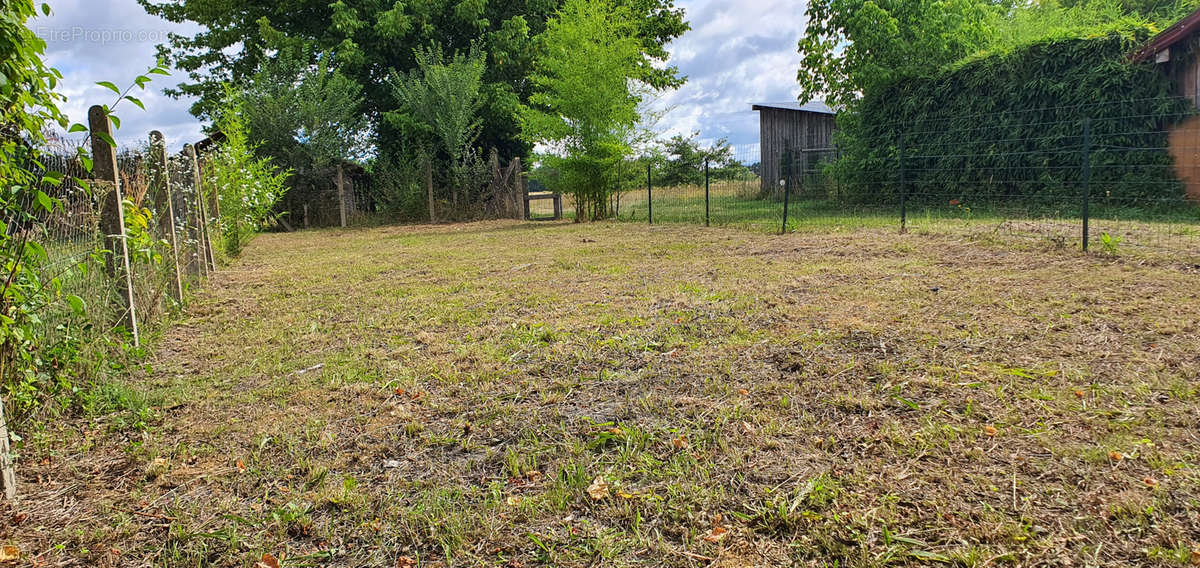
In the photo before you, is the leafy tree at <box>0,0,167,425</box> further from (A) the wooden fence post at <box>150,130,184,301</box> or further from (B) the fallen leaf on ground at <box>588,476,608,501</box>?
(A) the wooden fence post at <box>150,130,184,301</box>

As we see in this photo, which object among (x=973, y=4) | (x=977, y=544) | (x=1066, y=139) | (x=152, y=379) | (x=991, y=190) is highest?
(x=973, y=4)

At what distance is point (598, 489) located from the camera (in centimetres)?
230

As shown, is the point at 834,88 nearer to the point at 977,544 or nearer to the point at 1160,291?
the point at 1160,291

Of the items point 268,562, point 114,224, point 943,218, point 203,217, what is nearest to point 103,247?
point 114,224

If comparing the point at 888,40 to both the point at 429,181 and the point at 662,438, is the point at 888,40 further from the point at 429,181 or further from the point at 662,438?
the point at 662,438

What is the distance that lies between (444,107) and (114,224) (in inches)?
488

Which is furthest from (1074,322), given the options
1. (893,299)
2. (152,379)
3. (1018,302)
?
(152,379)

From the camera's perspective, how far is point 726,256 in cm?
768

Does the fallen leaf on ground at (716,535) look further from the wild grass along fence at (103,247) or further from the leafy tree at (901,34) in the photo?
the leafy tree at (901,34)

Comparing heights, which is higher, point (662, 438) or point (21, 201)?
point (21, 201)

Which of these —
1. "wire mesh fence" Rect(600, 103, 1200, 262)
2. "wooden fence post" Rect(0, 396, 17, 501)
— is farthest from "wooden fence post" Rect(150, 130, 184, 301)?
"wire mesh fence" Rect(600, 103, 1200, 262)

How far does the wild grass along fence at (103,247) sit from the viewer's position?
2943 millimetres

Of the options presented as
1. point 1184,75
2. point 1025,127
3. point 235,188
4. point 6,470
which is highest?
point 1184,75

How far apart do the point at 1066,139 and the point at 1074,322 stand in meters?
9.06
